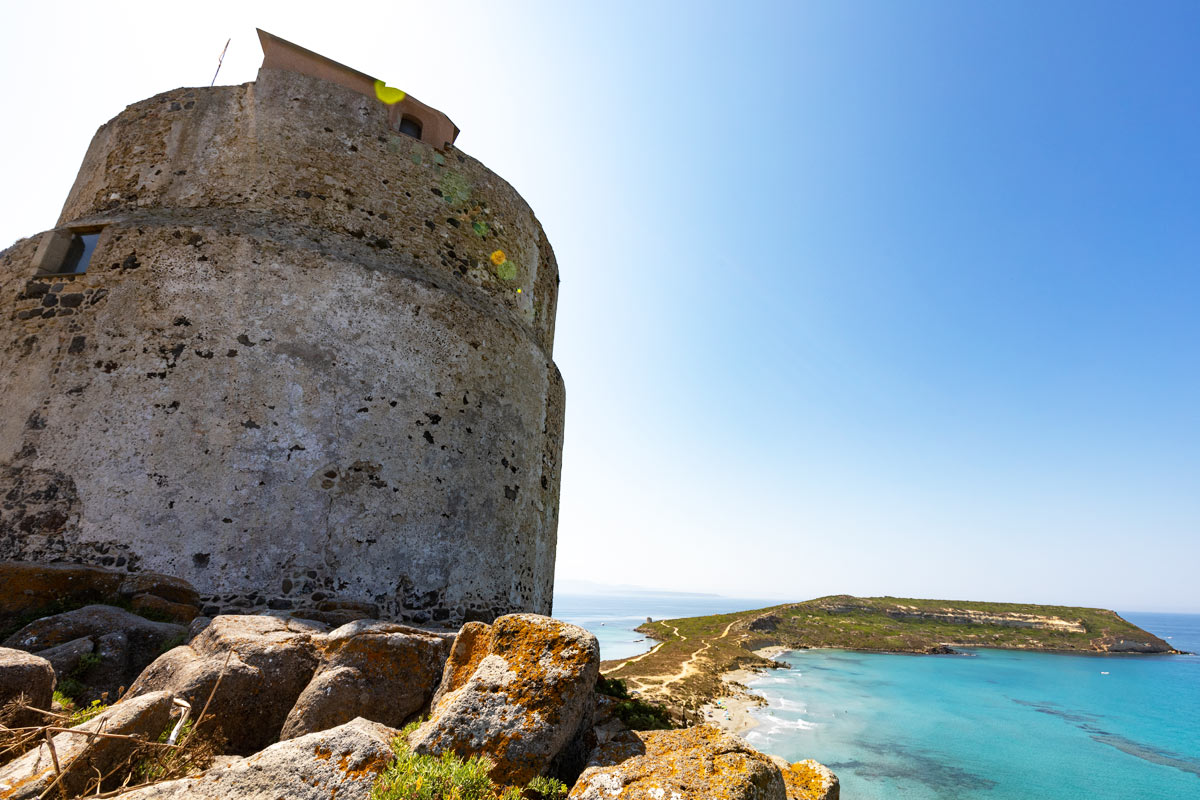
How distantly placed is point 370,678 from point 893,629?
10393 centimetres

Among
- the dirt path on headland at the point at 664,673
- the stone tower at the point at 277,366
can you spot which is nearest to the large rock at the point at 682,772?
the stone tower at the point at 277,366

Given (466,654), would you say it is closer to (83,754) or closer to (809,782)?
(83,754)

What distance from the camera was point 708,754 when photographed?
3084 millimetres

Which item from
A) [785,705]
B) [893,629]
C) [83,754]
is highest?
[83,754]

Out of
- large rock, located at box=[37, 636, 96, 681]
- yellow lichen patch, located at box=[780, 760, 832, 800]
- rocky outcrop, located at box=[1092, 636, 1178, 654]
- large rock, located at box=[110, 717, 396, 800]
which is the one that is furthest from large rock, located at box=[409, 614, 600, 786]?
rocky outcrop, located at box=[1092, 636, 1178, 654]

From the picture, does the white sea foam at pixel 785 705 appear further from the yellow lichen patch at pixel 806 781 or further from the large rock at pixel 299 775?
the large rock at pixel 299 775

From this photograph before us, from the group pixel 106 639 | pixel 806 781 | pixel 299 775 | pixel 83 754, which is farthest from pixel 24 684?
pixel 806 781

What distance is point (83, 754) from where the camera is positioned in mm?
2795

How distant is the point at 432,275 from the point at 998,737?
1987 inches

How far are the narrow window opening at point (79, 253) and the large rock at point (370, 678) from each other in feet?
28.9

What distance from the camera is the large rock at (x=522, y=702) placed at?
3049mm

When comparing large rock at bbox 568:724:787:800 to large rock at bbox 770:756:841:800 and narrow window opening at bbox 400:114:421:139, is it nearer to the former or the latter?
large rock at bbox 770:756:841:800

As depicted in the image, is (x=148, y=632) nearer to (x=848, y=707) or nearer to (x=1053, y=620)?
(x=848, y=707)

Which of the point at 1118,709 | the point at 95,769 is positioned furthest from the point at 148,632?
the point at 1118,709
